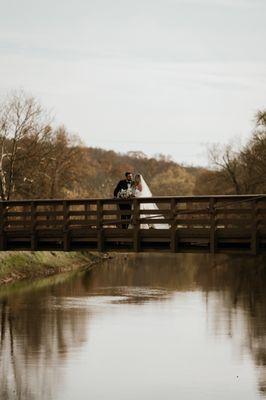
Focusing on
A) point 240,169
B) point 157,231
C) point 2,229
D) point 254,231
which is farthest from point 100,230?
point 240,169

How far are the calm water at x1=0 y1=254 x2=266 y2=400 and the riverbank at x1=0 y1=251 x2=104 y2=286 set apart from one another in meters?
1.80

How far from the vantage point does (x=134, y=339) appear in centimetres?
2798

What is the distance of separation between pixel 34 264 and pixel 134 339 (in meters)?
20.9

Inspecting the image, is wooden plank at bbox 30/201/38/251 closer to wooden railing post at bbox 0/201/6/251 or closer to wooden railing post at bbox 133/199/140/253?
wooden railing post at bbox 0/201/6/251

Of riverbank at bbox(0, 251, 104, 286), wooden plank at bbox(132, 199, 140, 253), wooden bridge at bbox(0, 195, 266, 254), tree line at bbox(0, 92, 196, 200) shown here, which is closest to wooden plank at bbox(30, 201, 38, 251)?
wooden bridge at bbox(0, 195, 266, 254)

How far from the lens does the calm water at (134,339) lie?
22422 mm

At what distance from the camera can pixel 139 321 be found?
102ft

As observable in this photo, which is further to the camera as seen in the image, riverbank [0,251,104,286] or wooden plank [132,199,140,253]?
riverbank [0,251,104,286]

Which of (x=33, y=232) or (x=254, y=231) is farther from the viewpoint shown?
(x=33, y=232)

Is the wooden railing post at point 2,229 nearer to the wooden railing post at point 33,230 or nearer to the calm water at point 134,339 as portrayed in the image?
the wooden railing post at point 33,230

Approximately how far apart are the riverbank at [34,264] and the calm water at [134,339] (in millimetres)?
1804

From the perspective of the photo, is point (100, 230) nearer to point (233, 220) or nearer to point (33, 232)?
point (33, 232)

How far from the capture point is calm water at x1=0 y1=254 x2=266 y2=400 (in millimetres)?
22422

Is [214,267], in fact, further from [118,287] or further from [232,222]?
[232,222]
